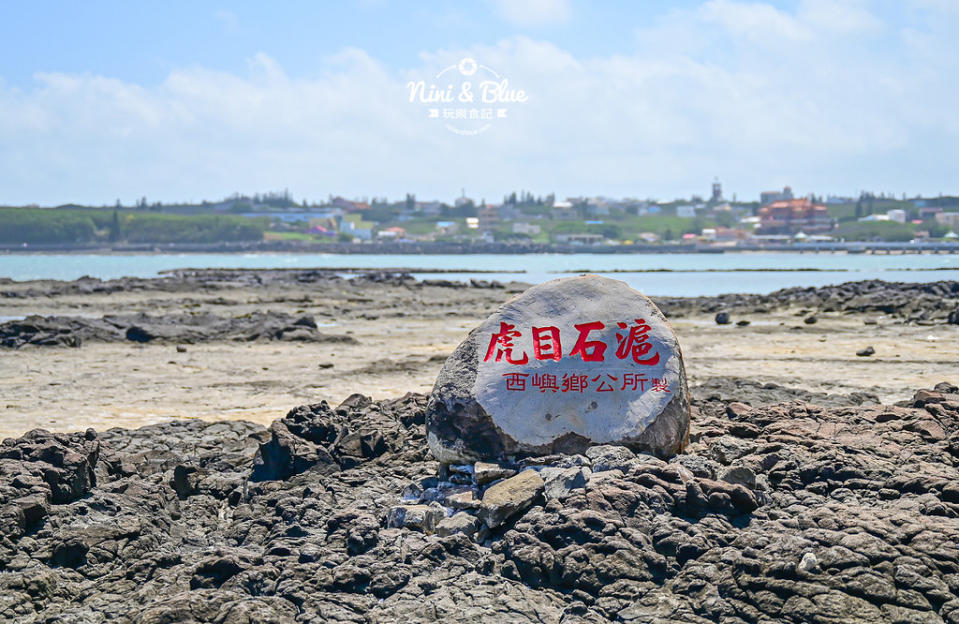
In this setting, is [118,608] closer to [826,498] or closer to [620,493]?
[620,493]

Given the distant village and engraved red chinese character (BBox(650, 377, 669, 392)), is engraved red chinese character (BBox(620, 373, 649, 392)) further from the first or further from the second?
the distant village

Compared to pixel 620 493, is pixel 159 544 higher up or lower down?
lower down

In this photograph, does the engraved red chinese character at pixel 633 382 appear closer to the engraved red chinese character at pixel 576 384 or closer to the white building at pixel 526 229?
the engraved red chinese character at pixel 576 384

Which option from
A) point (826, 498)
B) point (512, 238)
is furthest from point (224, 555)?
point (512, 238)

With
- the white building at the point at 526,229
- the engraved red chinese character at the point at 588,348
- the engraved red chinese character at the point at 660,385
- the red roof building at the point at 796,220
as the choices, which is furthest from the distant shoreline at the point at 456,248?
the engraved red chinese character at the point at 660,385

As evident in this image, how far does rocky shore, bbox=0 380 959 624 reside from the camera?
226 inches

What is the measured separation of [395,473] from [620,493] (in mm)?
2454

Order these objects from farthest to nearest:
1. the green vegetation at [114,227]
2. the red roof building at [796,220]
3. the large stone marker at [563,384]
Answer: the red roof building at [796,220], the green vegetation at [114,227], the large stone marker at [563,384]

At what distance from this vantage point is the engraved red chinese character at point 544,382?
7.93 metres

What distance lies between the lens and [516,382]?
7.96 m

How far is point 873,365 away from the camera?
17.2 meters

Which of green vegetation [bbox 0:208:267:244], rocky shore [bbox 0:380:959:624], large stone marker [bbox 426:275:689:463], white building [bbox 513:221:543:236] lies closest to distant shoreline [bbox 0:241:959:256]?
green vegetation [bbox 0:208:267:244]

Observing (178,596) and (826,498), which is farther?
(826,498)

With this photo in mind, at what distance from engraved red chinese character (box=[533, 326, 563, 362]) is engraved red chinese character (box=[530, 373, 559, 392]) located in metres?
0.16
